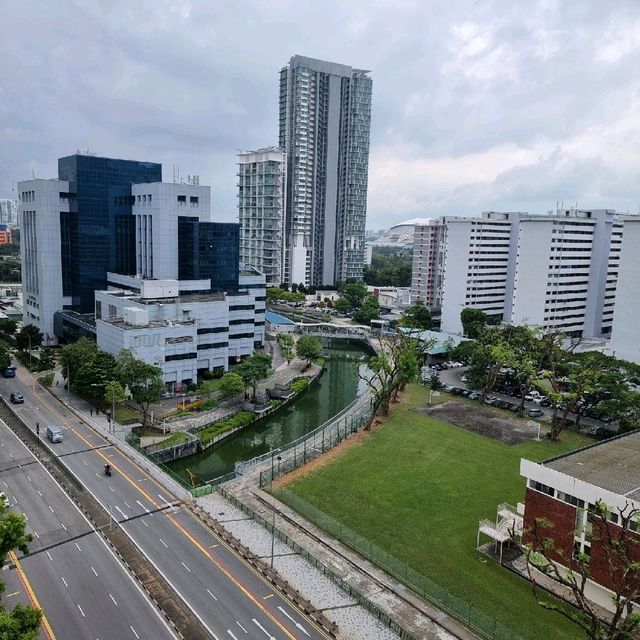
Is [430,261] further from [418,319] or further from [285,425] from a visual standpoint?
[285,425]

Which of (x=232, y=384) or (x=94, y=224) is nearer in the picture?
(x=232, y=384)

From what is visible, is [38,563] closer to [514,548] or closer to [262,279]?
[514,548]

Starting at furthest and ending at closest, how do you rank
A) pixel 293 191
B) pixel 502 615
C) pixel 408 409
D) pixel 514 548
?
pixel 293 191, pixel 408 409, pixel 514 548, pixel 502 615

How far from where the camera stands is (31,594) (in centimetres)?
2370

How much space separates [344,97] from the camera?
123 meters

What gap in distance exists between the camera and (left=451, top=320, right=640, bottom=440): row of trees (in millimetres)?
44719

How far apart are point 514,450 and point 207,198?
150 feet

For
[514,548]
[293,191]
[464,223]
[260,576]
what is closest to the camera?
[260,576]

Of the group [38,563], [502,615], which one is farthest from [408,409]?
[38,563]

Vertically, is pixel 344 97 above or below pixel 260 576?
above

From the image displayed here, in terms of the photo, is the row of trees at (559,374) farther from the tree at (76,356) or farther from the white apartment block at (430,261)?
the white apartment block at (430,261)

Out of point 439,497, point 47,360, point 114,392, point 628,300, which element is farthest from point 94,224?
point 628,300

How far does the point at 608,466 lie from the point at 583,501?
3854mm

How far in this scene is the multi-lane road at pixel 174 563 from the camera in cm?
2248
